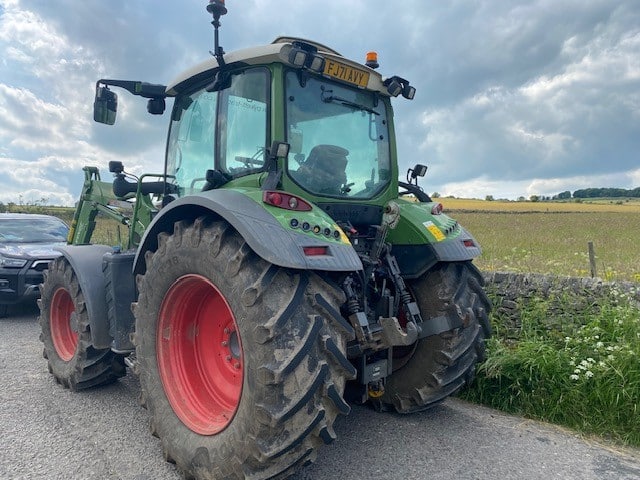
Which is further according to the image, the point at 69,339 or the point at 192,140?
the point at 69,339

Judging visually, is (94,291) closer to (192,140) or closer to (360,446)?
(192,140)

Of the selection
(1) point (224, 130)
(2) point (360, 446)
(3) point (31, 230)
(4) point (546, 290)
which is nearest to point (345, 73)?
(1) point (224, 130)

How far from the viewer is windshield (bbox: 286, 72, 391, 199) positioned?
10.1 ft

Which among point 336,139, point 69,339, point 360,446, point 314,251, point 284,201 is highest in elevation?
point 336,139

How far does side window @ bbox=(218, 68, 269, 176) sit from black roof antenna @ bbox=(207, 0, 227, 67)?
0.15m

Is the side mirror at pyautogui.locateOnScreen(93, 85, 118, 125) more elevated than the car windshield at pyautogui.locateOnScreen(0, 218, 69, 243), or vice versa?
the side mirror at pyautogui.locateOnScreen(93, 85, 118, 125)

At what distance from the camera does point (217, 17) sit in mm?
3174

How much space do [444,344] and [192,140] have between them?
2.33m

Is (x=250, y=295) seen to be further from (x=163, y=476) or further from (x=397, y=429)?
(x=397, y=429)

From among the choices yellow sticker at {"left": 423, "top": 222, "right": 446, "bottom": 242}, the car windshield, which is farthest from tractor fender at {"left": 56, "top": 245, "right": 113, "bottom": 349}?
the car windshield

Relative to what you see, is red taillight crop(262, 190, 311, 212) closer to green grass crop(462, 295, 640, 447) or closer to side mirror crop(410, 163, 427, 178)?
side mirror crop(410, 163, 427, 178)

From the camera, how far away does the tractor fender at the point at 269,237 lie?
234 cm

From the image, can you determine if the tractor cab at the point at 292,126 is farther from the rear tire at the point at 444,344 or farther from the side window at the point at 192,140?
the rear tire at the point at 444,344

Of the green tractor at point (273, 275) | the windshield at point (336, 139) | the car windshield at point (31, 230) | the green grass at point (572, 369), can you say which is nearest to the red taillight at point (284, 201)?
the green tractor at point (273, 275)
